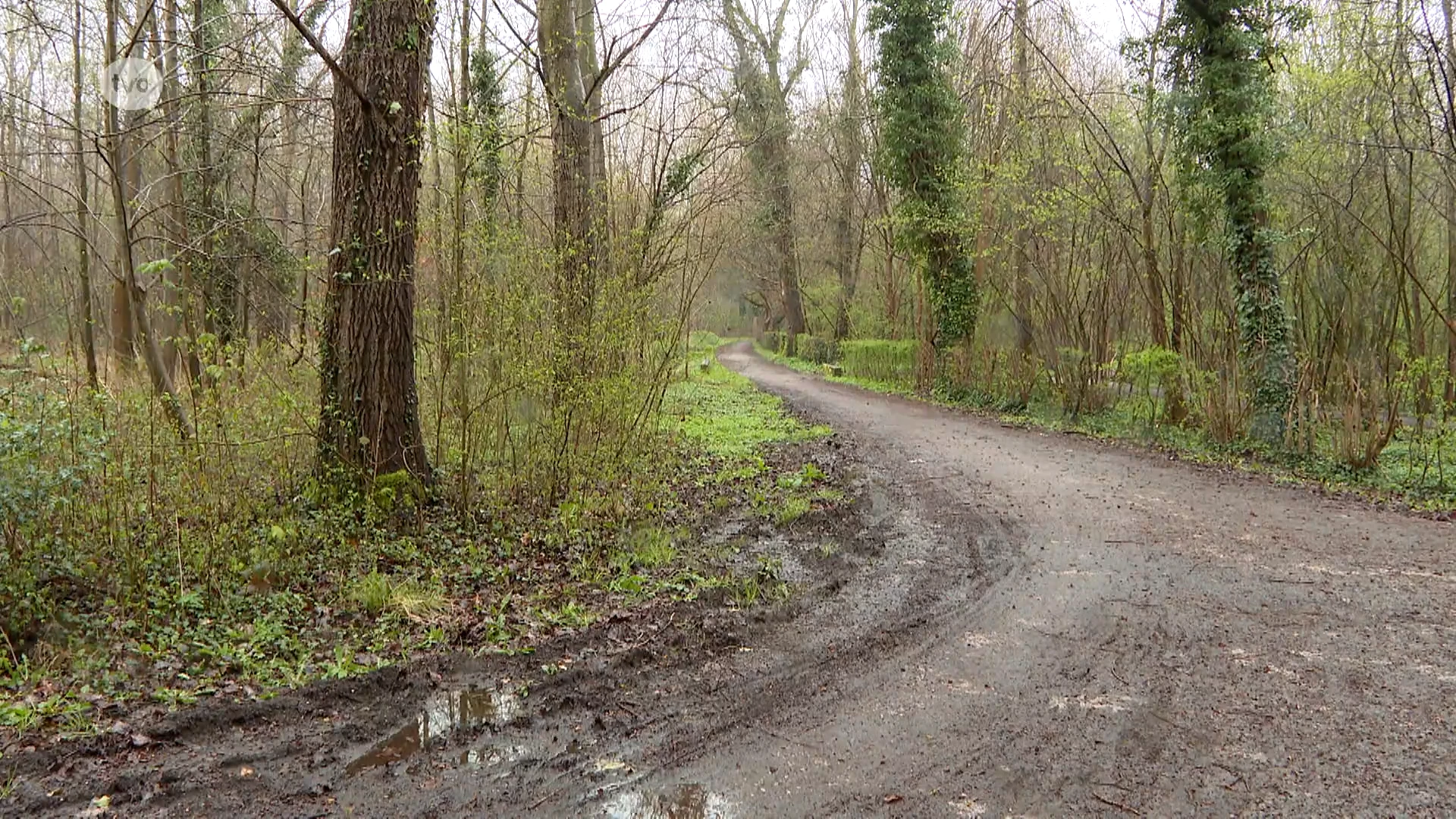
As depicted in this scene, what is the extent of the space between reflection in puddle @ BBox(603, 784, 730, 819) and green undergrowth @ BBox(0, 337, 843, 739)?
1.53 meters

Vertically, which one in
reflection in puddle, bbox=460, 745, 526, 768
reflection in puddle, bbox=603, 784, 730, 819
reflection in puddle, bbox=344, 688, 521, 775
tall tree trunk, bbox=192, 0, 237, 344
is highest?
tall tree trunk, bbox=192, 0, 237, 344

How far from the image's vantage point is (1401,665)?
427 centimetres

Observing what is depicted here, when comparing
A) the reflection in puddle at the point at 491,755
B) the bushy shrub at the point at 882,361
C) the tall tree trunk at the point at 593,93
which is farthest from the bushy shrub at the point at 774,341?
the reflection in puddle at the point at 491,755

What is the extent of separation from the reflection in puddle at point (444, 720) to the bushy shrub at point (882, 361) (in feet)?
56.2

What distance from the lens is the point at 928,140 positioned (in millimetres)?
16875

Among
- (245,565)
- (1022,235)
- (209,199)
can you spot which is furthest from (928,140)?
(245,565)

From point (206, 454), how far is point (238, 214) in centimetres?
726

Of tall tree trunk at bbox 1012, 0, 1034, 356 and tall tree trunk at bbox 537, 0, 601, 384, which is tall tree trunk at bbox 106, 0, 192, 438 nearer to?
tall tree trunk at bbox 537, 0, 601, 384

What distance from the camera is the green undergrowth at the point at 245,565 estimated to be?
157 inches

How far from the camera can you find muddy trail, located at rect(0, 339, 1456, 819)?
3078 mm

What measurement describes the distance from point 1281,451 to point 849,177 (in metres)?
17.8

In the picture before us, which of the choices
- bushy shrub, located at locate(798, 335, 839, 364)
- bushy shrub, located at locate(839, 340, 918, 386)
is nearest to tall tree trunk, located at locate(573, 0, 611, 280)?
bushy shrub, located at locate(839, 340, 918, 386)

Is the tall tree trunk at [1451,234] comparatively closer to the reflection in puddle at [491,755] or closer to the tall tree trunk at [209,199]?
the reflection in puddle at [491,755]

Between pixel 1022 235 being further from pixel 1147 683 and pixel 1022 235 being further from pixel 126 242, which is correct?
pixel 126 242
